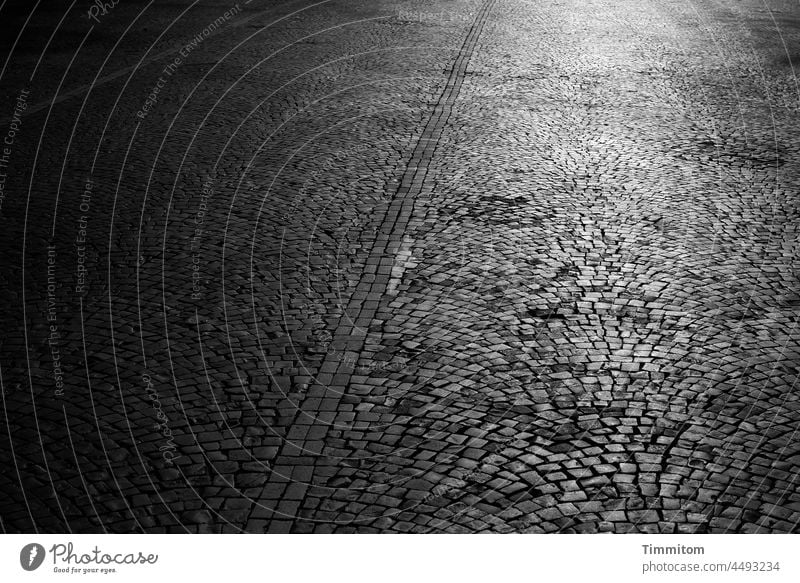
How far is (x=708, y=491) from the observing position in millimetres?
3889

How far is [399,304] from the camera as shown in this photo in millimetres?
5598

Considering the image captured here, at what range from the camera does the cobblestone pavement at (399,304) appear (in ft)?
12.9

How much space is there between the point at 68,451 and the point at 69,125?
6049 millimetres

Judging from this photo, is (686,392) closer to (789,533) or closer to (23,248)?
(789,533)

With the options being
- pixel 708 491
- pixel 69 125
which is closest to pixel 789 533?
pixel 708 491
